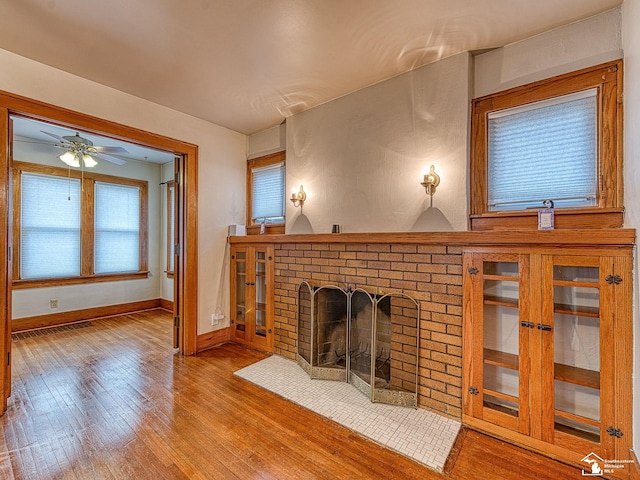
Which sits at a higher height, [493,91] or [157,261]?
[493,91]

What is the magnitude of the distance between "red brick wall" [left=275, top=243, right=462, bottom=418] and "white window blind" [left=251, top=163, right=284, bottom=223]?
3.88 feet

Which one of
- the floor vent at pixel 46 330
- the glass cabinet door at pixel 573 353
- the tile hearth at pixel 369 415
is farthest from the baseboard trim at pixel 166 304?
the glass cabinet door at pixel 573 353

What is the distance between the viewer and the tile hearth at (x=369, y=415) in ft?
6.15

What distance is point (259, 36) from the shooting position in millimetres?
2119

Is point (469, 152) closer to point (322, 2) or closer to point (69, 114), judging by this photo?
point (322, 2)

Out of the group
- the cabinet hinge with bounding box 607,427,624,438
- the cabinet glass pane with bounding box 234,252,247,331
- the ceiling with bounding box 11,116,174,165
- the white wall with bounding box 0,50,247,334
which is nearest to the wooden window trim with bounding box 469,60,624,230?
the cabinet hinge with bounding box 607,427,624,438

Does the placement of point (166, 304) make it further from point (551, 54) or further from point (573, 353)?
point (551, 54)

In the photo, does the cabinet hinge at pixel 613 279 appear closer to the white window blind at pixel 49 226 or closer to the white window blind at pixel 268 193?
the white window blind at pixel 268 193

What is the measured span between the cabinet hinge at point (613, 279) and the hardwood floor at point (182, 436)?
3.72ft

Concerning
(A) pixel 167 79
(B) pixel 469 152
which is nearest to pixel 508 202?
(B) pixel 469 152

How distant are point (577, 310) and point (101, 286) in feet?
21.0

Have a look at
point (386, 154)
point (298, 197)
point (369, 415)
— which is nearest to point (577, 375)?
point (369, 415)

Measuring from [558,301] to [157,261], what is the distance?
247 inches

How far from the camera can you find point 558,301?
187 cm
